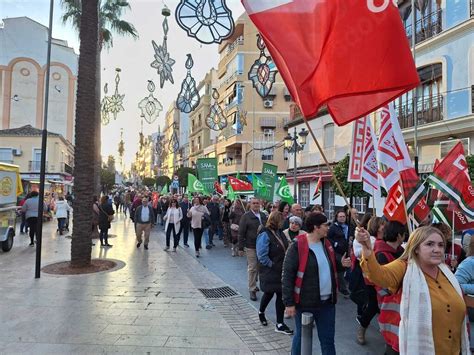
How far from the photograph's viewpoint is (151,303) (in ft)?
22.1

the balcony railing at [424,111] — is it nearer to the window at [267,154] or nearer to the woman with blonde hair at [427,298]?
the woman with blonde hair at [427,298]

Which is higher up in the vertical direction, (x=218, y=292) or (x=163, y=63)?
(x=163, y=63)

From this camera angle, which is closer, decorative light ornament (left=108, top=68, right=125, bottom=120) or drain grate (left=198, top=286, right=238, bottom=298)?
drain grate (left=198, top=286, right=238, bottom=298)

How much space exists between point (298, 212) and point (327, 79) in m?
6.28

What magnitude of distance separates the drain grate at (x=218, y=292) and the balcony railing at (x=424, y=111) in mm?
13933

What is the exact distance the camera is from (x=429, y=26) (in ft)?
60.6

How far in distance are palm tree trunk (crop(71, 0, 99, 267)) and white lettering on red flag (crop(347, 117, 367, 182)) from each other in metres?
6.14

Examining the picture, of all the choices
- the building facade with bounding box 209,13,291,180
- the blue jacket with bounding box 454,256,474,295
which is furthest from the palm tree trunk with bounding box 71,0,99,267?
the building facade with bounding box 209,13,291,180

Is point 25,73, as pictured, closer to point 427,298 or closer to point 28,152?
point 28,152

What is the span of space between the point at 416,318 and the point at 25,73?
59391mm

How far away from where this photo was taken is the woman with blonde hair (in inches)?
108

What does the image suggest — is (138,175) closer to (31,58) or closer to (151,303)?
(31,58)

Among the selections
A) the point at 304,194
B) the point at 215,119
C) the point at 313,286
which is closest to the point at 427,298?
the point at 313,286

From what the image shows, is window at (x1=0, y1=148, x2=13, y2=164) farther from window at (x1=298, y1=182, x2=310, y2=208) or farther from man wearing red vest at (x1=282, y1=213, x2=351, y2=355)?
man wearing red vest at (x1=282, y1=213, x2=351, y2=355)
